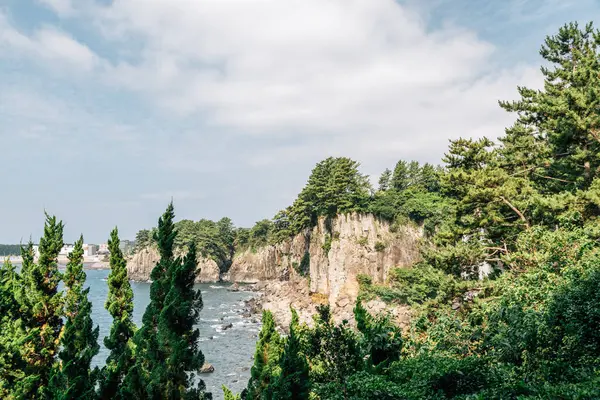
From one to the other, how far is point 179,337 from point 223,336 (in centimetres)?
4209

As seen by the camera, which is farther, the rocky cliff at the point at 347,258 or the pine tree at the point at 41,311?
the rocky cliff at the point at 347,258

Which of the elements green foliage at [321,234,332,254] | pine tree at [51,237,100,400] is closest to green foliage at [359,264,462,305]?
green foliage at [321,234,332,254]

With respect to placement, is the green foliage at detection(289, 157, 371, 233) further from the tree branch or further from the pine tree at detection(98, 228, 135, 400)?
the pine tree at detection(98, 228, 135, 400)

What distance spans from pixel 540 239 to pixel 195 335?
15274mm

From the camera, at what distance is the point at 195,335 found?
17781mm

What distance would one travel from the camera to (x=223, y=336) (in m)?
56.5

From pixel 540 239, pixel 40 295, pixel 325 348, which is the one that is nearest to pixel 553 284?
pixel 540 239

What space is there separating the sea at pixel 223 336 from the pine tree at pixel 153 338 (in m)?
6.52

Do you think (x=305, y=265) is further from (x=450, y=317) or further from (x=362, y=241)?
(x=450, y=317)

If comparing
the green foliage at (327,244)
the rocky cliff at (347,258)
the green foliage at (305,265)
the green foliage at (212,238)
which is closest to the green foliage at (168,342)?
the rocky cliff at (347,258)

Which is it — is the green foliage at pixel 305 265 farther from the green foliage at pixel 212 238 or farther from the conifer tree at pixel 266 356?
the conifer tree at pixel 266 356

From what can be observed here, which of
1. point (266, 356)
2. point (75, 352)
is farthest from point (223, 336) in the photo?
point (75, 352)

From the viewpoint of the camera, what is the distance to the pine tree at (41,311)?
65.4 feet

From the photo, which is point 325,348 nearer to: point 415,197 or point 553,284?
point 553,284
